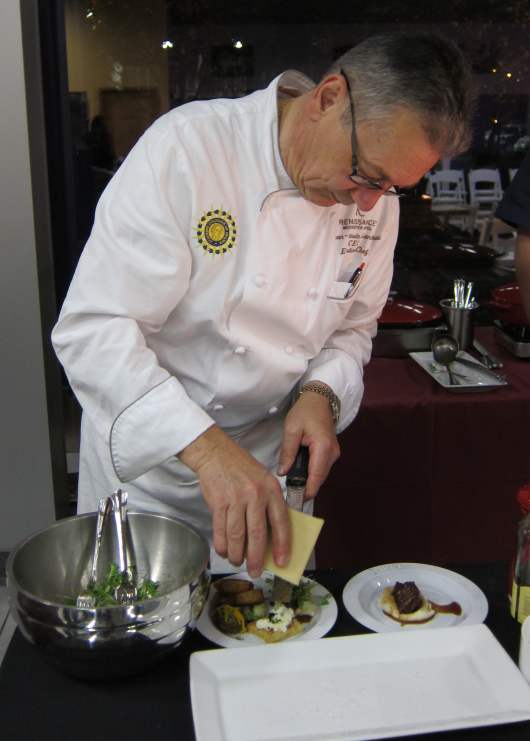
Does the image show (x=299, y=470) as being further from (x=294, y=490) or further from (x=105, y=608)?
(x=105, y=608)

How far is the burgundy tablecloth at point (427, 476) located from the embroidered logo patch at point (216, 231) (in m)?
0.92

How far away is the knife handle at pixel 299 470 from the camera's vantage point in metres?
1.19

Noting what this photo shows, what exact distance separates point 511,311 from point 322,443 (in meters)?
1.50

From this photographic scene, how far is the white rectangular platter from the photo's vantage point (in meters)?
0.89

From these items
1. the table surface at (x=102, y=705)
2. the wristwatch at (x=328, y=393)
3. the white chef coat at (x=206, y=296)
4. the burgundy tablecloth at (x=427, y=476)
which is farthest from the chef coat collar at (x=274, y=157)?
the burgundy tablecloth at (x=427, y=476)

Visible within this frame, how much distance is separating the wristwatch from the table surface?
50 cm

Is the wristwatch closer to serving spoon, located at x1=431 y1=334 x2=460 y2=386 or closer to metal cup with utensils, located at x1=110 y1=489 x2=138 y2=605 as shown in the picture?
metal cup with utensils, located at x1=110 y1=489 x2=138 y2=605

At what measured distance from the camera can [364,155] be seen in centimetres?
114

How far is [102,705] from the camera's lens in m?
0.94

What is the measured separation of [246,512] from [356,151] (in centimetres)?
55

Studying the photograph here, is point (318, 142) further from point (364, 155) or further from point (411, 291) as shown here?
point (411, 291)

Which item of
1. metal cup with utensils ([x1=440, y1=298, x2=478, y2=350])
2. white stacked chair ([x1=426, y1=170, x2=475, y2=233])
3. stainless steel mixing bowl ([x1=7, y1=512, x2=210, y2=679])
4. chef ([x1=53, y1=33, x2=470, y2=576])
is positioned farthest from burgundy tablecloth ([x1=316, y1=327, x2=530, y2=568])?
white stacked chair ([x1=426, y1=170, x2=475, y2=233])

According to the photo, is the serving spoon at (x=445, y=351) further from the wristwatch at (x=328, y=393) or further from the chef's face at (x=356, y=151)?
the chef's face at (x=356, y=151)

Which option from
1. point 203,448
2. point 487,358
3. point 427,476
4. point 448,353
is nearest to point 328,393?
point 203,448
